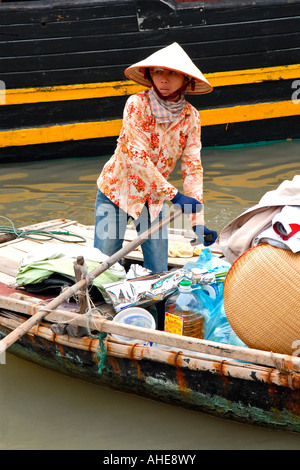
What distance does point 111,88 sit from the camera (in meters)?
8.11

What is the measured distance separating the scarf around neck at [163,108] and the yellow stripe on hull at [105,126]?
173 inches

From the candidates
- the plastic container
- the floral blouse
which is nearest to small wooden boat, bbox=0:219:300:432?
the plastic container

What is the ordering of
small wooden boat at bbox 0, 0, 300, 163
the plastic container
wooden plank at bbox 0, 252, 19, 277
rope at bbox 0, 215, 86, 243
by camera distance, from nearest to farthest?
the plastic container → wooden plank at bbox 0, 252, 19, 277 → rope at bbox 0, 215, 86, 243 → small wooden boat at bbox 0, 0, 300, 163

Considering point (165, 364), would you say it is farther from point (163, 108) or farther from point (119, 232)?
point (163, 108)

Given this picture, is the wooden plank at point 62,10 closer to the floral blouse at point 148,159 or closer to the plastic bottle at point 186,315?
the floral blouse at point 148,159

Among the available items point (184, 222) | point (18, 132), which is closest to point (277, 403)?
point (184, 222)

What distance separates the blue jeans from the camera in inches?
164

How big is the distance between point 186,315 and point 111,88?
5030 millimetres

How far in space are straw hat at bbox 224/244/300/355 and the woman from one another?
74cm

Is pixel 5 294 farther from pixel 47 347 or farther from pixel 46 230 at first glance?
pixel 46 230

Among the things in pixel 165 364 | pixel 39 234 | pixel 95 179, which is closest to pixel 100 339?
pixel 165 364

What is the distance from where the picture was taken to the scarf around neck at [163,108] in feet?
12.7

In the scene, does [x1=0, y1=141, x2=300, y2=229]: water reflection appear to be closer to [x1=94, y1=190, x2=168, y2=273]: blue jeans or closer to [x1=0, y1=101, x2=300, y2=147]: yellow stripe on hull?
[x1=0, y1=101, x2=300, y2=147]: yellow stripe on hull

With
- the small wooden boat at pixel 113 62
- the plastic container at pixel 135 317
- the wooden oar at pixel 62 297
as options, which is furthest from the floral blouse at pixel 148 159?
the small wooden boat at pixel 113 62
